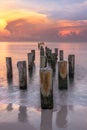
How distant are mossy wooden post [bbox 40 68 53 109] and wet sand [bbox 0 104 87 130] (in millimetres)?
312

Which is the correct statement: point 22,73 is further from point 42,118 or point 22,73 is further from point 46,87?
point 42,118

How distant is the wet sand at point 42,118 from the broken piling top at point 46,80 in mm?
610

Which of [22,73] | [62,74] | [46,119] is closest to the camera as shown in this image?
[46,119]

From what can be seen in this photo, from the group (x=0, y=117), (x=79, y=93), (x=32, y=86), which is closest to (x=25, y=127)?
(x=0, y=117)

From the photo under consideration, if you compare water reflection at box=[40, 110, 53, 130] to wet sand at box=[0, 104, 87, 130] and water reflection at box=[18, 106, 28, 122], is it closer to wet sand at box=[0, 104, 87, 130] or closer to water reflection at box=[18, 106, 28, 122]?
wet sand at box=[0, 104, 87, 130]

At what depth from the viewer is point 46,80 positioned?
8773mm

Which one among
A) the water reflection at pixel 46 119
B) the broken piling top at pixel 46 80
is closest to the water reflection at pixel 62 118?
the water reflection at pixel 46 119

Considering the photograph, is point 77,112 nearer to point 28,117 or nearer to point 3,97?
point 28,117

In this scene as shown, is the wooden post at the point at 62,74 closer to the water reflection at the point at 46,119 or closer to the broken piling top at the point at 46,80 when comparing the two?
the broken piling top at the point at 46,80

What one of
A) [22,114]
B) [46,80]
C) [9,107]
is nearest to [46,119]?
[22,114]

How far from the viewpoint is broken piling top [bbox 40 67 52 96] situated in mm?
8711

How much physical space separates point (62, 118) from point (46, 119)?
0.45 metres

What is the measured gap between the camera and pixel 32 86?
13.4 m

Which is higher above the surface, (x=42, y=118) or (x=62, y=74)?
(x=62, y=74)
